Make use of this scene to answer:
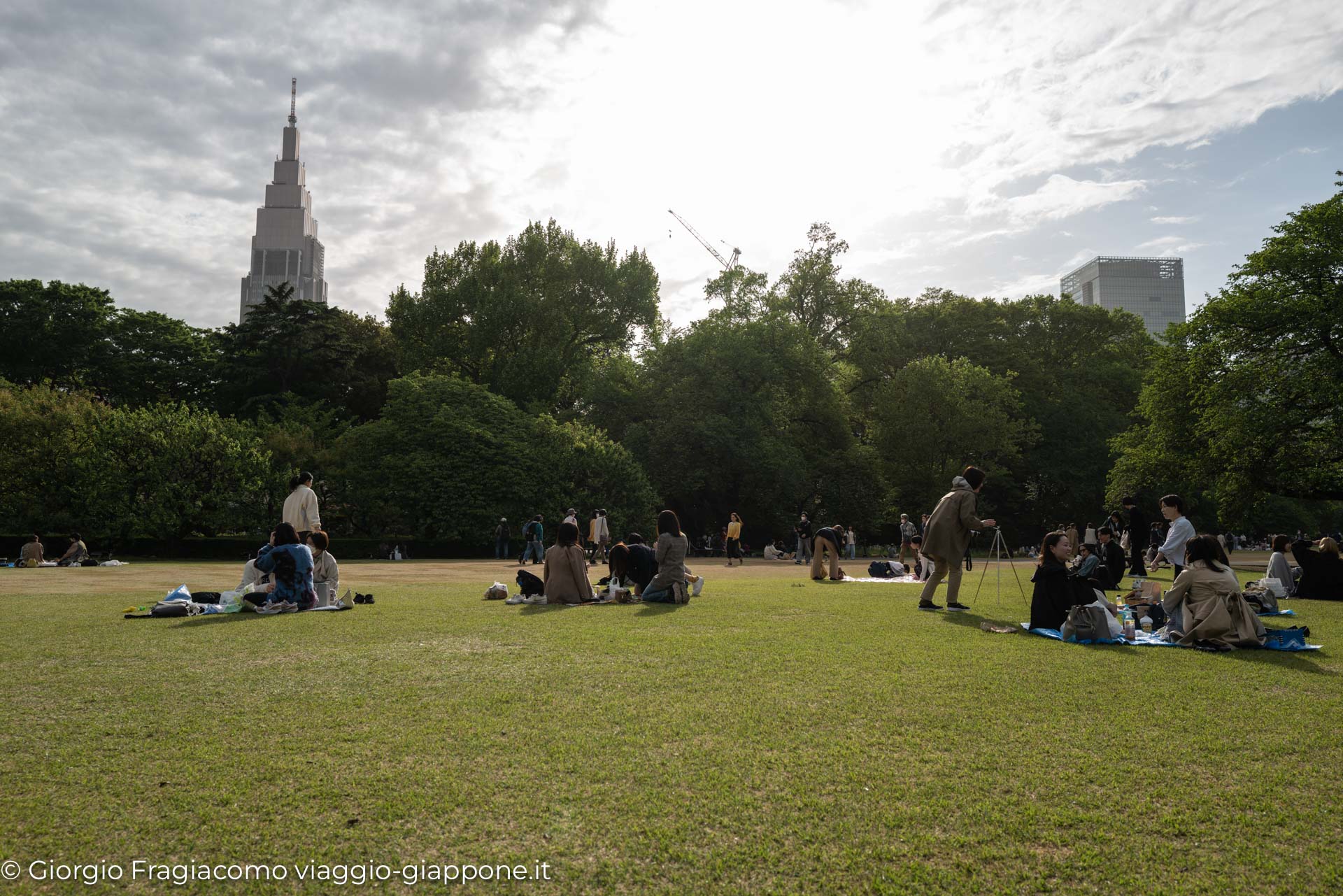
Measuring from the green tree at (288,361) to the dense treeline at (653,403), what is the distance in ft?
0.50

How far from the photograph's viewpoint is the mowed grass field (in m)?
3.23

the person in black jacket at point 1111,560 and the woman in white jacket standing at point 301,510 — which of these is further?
the woman in white jacket standing at point 301,510

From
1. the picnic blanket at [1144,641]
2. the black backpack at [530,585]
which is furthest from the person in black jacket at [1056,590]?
the black backpack at [530,585]

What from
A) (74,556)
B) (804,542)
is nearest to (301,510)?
(74,556)

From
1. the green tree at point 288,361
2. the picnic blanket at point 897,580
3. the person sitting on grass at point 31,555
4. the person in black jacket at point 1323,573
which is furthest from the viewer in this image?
the green tree at point 288,361

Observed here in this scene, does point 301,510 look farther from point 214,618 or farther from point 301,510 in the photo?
point 214,618

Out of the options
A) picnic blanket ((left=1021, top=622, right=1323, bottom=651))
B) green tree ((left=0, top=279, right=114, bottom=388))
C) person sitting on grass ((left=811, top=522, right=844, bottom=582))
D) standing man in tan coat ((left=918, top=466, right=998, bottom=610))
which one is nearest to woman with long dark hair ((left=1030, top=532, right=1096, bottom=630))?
picnic blanket ((left=1021, top=622, right=1323, bottom=651))

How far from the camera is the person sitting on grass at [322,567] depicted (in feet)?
40.1

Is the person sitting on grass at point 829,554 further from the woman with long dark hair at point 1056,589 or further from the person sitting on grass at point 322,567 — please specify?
the person sitting on grass at point 322,567

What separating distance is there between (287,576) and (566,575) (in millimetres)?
3874

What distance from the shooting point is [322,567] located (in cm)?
1223

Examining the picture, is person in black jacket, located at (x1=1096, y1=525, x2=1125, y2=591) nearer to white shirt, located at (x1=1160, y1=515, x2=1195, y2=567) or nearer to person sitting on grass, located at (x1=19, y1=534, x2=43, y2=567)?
white shirt, located at (x1=1160, y1=515, x2=1195, y2=567)

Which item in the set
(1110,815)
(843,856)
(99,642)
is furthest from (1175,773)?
(99,642)

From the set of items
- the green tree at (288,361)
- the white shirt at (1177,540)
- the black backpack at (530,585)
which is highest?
the green tree at (288,361)
